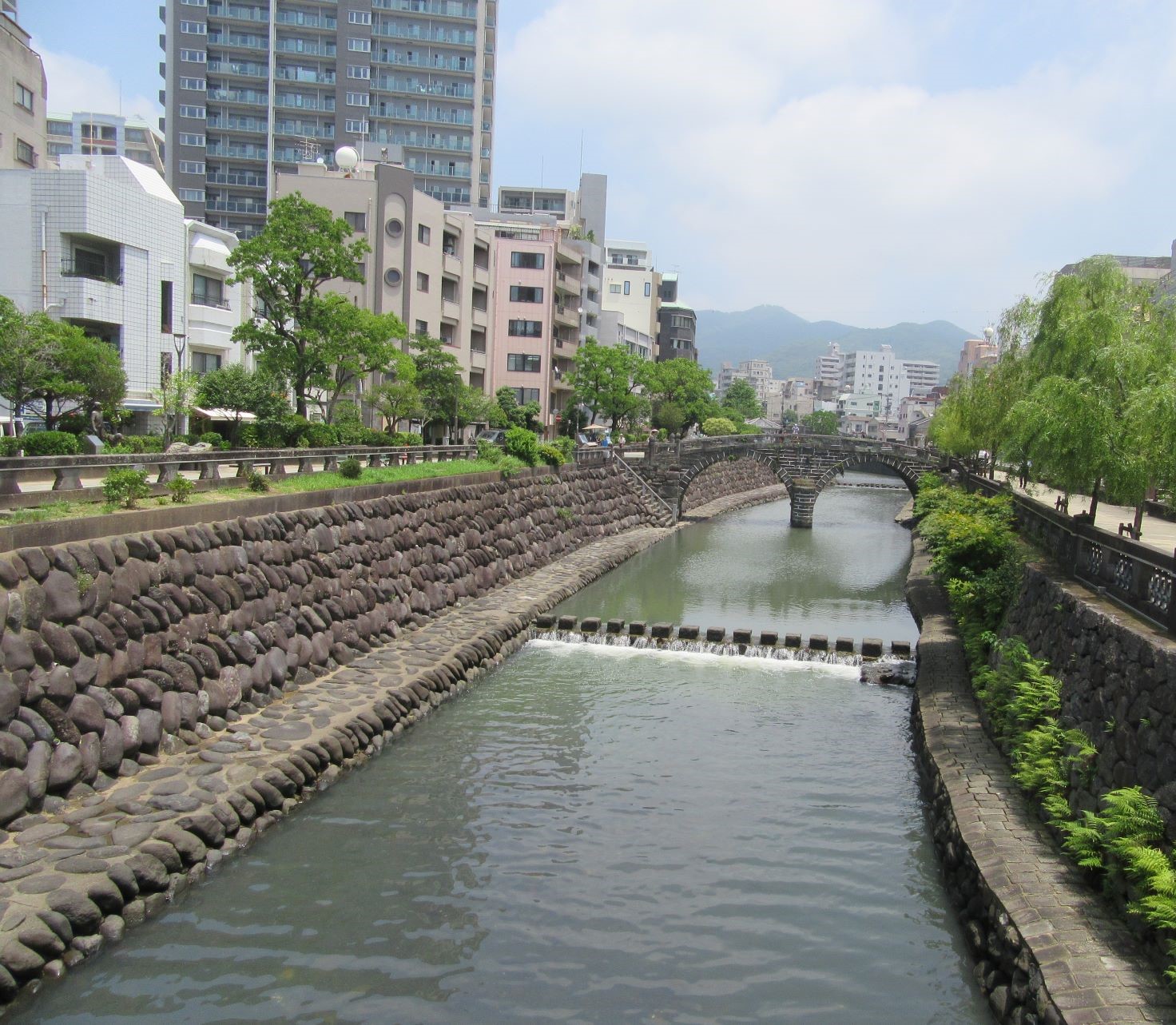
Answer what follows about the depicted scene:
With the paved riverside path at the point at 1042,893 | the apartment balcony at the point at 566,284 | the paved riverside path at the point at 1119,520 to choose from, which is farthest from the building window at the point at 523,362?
the paved riverside path at the point at 1042,893

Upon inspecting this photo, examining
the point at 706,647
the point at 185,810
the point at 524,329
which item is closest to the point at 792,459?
the point at 524,329

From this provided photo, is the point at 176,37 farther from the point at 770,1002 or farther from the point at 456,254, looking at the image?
the point at 770,1002

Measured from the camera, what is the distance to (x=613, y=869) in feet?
40.0

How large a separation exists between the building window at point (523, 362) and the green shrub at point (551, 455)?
22.4 metres

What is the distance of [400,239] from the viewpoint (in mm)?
48000

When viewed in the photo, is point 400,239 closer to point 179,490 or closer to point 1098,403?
point 179,490

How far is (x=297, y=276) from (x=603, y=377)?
31410mm

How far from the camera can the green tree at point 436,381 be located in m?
42.0

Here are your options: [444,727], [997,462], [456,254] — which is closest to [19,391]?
[444,727]

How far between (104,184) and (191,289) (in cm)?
583

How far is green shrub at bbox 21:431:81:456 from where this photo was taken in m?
19.5

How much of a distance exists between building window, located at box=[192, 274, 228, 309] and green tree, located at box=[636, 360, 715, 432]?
114ft

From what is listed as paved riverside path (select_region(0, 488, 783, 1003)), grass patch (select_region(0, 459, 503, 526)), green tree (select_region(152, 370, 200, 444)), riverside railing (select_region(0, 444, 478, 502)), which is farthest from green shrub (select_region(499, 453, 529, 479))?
paved riverside path (select_region(0, 488, 783, 1003))

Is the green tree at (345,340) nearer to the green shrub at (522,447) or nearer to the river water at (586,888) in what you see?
the green shrub at (522,447)
